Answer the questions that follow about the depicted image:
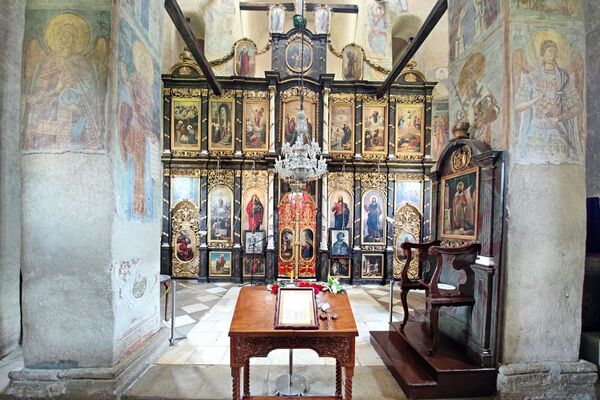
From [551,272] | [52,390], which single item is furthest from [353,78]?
[52,390]

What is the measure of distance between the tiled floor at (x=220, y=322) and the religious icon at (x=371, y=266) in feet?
1.13

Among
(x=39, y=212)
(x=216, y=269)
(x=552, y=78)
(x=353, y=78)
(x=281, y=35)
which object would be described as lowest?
(x=216, y=269)

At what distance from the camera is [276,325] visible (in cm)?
224

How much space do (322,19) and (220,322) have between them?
922cm

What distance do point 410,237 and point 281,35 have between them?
756cm

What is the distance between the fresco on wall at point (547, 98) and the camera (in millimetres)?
2957

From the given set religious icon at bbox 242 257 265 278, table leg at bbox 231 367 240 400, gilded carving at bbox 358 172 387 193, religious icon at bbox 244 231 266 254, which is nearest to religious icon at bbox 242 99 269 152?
religious icon at bbox 244 231 266 254

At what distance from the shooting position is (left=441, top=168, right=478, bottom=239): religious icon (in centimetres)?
339

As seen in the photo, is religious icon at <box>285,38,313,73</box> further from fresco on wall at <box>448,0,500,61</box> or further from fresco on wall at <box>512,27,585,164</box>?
fresco on wall at <box>512,27,585,164</box>

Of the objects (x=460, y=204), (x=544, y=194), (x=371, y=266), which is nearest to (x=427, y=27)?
(x=460, y=204)

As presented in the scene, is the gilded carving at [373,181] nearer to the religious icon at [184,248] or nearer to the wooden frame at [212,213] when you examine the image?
the wooden frame at [212,213]

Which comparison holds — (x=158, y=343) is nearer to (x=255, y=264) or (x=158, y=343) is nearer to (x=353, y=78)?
(x=255, y=264)

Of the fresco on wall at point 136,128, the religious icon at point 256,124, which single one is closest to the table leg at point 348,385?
the fresco on wall at point 136,128

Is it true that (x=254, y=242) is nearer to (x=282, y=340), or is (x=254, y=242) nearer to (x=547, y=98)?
(x=282, y=340)
